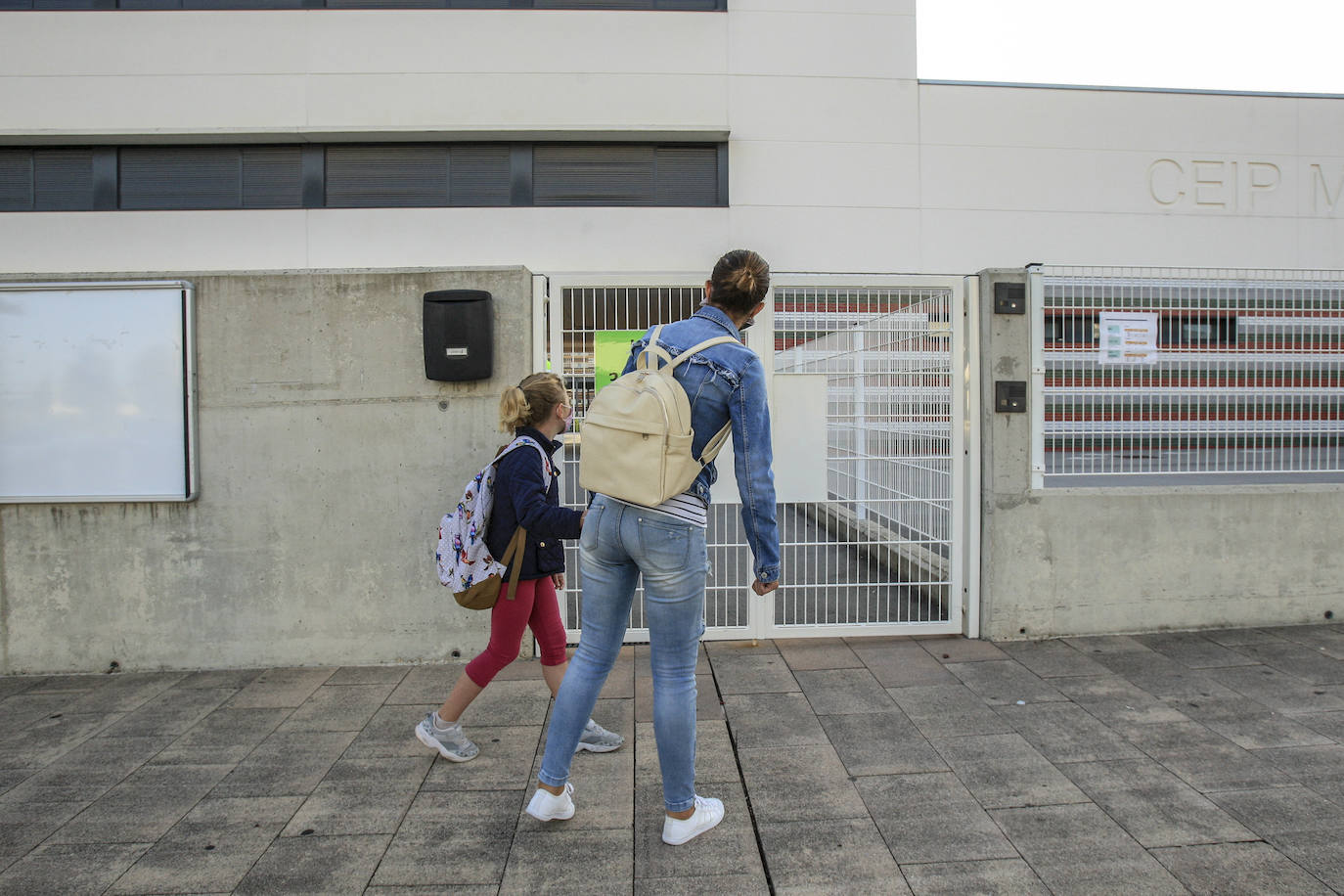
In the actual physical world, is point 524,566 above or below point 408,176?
below

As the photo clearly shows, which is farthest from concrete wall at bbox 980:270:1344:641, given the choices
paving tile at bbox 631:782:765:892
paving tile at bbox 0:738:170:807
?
paving tile at bbox 0:738:170:807

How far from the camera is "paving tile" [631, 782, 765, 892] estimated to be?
2.54 metres

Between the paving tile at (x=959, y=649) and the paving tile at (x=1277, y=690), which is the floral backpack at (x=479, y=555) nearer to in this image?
the paving tile at (x=959, y=649)

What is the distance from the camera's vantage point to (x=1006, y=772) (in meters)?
3.22

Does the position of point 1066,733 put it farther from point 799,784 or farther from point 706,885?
point 706,885

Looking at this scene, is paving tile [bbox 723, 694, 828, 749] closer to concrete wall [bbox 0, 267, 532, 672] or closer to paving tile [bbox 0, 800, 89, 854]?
concrete wall [bbox 0, 267, 532, 672]

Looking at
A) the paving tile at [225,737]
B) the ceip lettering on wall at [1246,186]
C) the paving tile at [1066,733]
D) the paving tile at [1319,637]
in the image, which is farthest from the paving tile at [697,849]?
the ceip lettering on wall at [1246,186]

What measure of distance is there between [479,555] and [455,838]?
101 centimetres

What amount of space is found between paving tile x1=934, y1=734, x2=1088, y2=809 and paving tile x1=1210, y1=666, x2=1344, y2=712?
1.45 meters

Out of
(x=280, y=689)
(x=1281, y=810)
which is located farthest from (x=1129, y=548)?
(x=280, y=689)

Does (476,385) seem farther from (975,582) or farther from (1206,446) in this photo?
(1206,446)

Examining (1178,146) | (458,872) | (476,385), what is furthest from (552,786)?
(1178,146)

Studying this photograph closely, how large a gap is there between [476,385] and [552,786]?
2548mm

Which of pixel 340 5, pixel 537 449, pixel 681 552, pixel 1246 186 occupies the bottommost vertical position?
→ pixel 681 552
